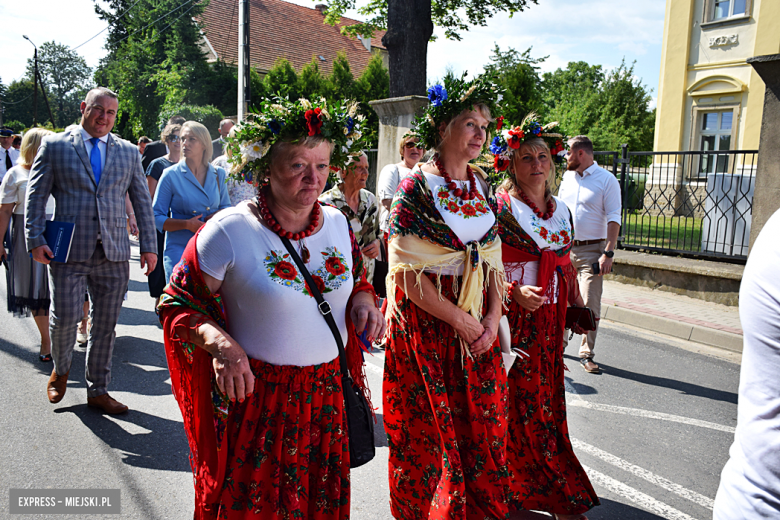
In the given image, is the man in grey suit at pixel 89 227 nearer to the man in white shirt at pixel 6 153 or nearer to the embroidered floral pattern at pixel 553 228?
the embroidered floral pattern at pixel 553 228

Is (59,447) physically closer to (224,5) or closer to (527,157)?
(527,157)

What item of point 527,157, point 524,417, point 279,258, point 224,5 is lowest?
point 524,417

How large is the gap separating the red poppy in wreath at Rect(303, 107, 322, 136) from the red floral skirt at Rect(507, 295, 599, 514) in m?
1.57

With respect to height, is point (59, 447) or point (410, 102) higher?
point (410, 102)

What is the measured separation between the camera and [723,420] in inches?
172

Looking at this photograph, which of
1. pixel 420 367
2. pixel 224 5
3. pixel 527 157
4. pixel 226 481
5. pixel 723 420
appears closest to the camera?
pixel 226 481

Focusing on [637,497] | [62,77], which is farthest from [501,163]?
[62,77]

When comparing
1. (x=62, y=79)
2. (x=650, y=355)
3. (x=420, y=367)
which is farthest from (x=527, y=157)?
(x=62, y=79)

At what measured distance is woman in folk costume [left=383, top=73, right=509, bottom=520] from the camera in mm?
2766

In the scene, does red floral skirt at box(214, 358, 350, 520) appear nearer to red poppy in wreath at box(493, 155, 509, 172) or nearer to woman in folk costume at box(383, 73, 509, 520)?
woman in folk costume at box(383, 73, 509, 520)

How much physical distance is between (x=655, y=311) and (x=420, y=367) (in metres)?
5.68

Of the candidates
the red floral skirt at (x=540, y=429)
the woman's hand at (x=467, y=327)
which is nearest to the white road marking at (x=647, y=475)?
the red floral skirt at (x=540, y=429)

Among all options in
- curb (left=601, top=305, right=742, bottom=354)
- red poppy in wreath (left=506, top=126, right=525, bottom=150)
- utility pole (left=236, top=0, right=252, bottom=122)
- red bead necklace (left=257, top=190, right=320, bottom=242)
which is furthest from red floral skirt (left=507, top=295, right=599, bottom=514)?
utility pole (left=236, top=0, right=252, bottom=122)

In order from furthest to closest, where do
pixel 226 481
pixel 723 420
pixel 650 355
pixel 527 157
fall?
1. pixel 650 355
2. pixel 723 420
3. pixel 527 157
4. pixel 226 481
